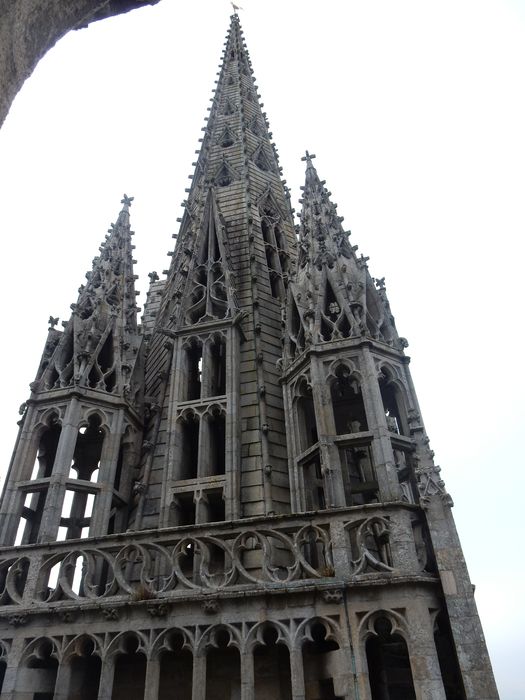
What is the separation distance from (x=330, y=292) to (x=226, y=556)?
25.7 feet

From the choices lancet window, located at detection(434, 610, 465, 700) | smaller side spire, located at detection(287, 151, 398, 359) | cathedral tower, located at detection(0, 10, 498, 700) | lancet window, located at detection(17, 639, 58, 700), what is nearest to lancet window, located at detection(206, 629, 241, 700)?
cathedral tower, located at detection(0, 10, 498, 700)

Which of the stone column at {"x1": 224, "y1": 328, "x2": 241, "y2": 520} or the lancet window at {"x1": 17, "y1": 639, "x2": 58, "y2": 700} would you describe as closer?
the lancet window at {"x1": 17, "y1": 639, "x2": 58, "y2": 700}

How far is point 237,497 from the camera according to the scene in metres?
12.8

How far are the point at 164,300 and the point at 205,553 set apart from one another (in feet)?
44.5

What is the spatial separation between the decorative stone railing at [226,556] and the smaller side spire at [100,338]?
493 centimetres

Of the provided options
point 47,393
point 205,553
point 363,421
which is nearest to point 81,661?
point 205,553

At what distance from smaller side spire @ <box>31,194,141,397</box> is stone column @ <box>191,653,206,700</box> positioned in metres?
7.42

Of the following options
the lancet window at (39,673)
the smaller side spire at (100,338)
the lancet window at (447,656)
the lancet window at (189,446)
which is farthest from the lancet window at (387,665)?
the smaller side spire at (100,338)

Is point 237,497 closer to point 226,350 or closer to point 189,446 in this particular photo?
point 189,446

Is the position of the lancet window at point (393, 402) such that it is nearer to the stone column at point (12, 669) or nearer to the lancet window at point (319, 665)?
the lancet window at point (319, 665)

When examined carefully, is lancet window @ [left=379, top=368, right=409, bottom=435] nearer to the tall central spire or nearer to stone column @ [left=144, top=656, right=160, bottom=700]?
the tall central spire

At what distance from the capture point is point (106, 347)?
16328mm

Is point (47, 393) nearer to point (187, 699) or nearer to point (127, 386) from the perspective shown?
point (127, 386)

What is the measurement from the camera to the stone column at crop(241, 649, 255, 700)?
838 centimetres
